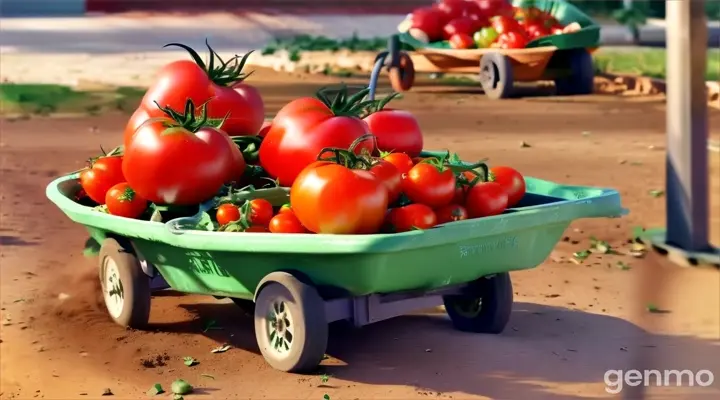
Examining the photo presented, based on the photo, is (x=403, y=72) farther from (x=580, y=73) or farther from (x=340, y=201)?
(x=340, y=201)

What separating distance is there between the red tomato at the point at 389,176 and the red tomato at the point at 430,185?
0.11 feet

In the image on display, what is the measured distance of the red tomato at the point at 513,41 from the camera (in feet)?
35.1

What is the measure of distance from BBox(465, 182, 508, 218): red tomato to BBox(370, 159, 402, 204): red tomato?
8.8 inches

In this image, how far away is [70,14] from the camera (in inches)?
810

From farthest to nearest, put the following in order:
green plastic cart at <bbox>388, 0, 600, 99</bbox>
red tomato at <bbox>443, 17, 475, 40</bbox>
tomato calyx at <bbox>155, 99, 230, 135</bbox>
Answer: red tomato at <bbox>443, 17, 475, 40</bbox> → green plastic cart at <bbox>388, 0, 600, 99</bbox> → tomato calyx at <bbox>155, 99, 230, 135</bbox>

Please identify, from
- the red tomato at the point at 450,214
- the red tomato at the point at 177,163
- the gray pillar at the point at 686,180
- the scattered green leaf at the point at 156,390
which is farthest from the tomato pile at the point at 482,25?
the scattered green leaf at the point at 156,390

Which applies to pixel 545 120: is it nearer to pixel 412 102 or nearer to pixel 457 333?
pixel 412 102

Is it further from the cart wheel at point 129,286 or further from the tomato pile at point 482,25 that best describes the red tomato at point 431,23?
the cart wheel at point 129,286

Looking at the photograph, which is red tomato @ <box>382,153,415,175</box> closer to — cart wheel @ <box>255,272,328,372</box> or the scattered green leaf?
cart wheel @ <box>255,272,328,372</box>

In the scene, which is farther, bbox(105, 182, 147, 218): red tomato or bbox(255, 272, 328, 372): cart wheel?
bbox(105, 182, 147, 218): red tomato

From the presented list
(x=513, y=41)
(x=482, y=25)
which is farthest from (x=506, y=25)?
(x=482, y=25)

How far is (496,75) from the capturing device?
1083 cm

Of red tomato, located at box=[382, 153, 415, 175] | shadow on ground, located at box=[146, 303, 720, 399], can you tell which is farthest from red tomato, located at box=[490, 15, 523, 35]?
red tomato, located at box=[382, 153, 415, 175]

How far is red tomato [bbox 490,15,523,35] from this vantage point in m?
10.9
